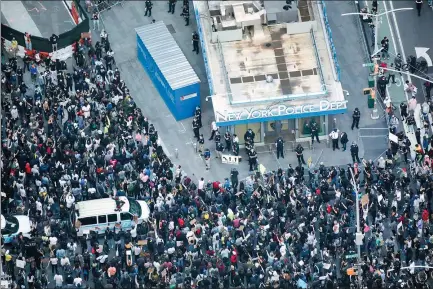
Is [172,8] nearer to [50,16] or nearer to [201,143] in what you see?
[50,16]

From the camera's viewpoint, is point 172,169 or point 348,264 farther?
point 172,169

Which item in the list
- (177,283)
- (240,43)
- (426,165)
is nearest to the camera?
(177,283)

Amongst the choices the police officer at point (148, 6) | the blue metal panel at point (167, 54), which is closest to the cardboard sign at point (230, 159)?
the blue metal panel at point (167, 54)

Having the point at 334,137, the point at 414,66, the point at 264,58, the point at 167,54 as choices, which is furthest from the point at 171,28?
the point at 414,66

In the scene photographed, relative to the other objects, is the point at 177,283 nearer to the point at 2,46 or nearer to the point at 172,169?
the point at 172,169

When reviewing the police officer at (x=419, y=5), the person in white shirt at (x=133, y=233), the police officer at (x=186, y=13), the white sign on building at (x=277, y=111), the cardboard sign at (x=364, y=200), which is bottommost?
the cardboard sign at (x=364, y=200)

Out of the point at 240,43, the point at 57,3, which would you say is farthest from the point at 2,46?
the point at 240,43

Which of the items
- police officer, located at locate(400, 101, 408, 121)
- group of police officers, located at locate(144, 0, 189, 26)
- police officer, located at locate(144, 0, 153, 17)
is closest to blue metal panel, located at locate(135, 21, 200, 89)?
group of police officers, located at locate(144, 0, 189, 26)

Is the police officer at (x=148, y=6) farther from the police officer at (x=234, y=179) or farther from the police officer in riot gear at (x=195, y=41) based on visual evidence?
the police officer at (x=234, y=179)
